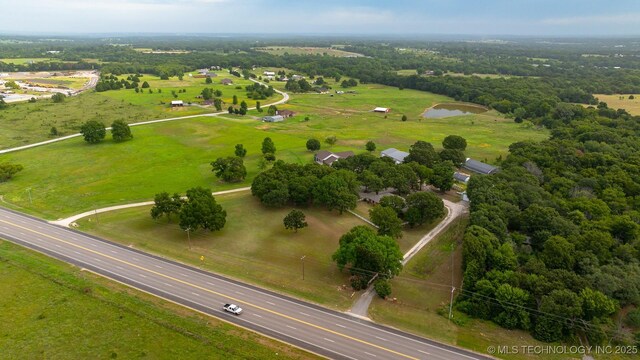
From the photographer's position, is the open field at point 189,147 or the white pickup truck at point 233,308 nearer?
the white pickup truck at point 233,308

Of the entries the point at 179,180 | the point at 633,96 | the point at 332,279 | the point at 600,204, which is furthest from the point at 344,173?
the point at 633,96

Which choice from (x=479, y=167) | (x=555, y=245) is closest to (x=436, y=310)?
(x=555, y=245)

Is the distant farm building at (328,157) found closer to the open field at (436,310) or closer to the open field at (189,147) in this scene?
the open field at (189,147)

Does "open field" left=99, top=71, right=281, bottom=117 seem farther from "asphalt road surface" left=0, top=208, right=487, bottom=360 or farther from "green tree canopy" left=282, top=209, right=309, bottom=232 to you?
"green tree canopy" left=282, top=209, right=309, bottom=232

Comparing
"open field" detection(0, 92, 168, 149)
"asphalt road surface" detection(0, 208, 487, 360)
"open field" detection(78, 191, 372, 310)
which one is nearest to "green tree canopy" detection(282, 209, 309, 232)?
"open field" detection(78, 191, 372, 310)

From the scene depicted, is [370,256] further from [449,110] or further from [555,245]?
[449,110]

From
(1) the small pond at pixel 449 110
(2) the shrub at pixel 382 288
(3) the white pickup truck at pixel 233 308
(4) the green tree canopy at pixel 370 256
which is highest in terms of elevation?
(1) the small pond at pixel 449 110

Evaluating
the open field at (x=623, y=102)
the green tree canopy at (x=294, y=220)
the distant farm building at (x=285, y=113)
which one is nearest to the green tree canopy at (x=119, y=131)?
the distant farm building at (x=285, y=113)
